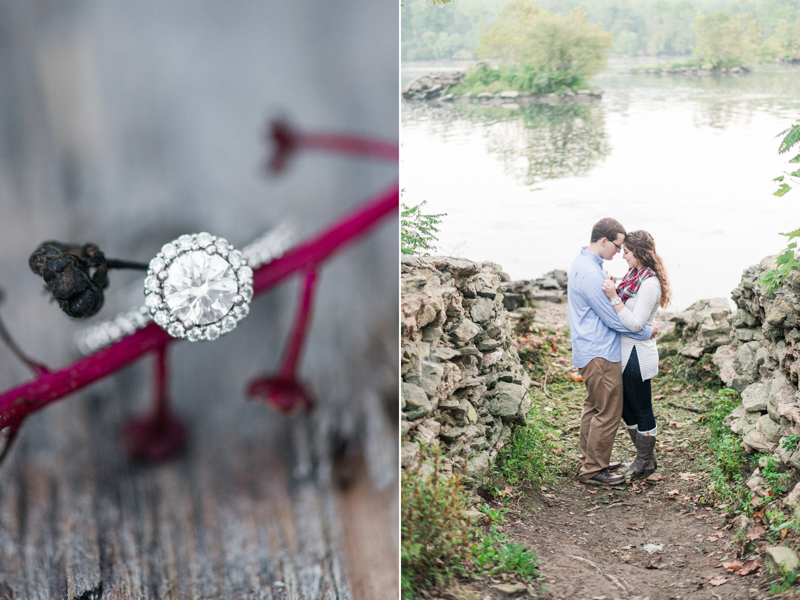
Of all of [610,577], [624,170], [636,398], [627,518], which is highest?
[624,170]

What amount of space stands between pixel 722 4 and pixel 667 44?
0.13 metres

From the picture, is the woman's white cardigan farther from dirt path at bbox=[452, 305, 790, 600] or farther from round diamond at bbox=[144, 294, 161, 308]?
round diamond at bbox=[144, 294, 161, 308]

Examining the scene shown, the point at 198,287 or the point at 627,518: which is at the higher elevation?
the point at 198,287

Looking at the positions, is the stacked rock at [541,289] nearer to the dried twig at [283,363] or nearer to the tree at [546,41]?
the dried twig at [283,363]

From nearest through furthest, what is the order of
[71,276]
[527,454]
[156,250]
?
[71,276], [156,250], [527,454]

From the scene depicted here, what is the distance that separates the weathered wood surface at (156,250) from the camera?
1.18m

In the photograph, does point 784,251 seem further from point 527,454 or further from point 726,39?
point 527,454

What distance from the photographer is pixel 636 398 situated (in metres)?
1.29

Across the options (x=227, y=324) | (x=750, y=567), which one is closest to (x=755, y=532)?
(x=750, y=567)

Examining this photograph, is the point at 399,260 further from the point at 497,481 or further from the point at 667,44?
the point at 667,44

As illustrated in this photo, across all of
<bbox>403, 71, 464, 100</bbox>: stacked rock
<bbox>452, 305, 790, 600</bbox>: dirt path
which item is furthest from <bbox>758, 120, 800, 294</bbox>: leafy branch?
<bbox>403, 71, 464, 100</bbox>: stacked rock

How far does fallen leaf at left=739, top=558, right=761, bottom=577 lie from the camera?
1245mm

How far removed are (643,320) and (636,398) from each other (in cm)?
16

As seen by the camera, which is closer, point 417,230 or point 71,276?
point 71,276
